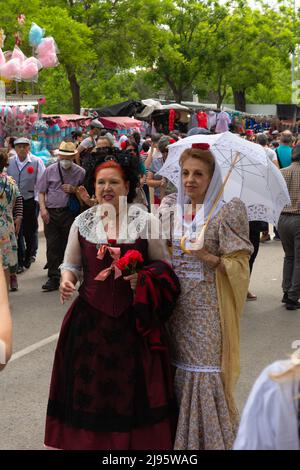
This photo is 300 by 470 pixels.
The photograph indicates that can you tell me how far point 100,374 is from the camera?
3.76 metres

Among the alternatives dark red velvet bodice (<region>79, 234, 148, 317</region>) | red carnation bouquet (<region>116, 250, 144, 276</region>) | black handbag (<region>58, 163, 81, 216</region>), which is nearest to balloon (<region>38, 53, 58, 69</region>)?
black handbag (<region>58, 163, 81, 216</region>)

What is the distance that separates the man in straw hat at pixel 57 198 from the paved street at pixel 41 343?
42 centimetres

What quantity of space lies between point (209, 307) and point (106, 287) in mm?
540

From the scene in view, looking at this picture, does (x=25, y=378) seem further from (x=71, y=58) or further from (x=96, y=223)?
(x=71, y=58)

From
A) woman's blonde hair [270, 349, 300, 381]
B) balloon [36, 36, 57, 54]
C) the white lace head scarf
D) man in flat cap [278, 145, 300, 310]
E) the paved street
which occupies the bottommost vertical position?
the paved street

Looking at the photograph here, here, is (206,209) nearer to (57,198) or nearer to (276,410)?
(276,410)

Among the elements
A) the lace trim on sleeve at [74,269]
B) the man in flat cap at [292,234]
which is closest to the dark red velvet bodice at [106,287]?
the lace trim on sleeve at [74,269]

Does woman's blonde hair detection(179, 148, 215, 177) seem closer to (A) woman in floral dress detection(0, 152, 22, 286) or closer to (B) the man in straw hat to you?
(A) woman in floral dress detection(0, 152, 22, 286)

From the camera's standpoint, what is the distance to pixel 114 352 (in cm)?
377

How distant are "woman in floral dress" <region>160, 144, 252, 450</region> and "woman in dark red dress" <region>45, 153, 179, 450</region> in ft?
0.35

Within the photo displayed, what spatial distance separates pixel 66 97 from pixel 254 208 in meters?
40.5

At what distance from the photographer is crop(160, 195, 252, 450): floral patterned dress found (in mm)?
3775

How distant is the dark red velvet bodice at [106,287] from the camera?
3.82m

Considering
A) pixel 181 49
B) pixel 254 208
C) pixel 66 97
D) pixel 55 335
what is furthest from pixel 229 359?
pixel 66 97
